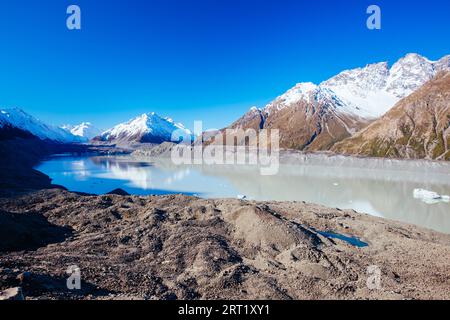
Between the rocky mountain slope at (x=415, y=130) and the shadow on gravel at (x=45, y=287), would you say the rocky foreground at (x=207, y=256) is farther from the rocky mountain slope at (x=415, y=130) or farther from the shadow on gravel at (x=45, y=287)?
the rocky mountain slope at (x=415, y=130)

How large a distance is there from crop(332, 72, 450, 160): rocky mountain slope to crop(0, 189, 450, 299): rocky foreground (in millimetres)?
102043

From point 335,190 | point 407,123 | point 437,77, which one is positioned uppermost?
point 437,77

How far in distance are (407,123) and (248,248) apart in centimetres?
13873

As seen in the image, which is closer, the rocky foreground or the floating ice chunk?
the rocky foreground

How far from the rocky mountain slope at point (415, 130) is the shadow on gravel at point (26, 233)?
378 ft

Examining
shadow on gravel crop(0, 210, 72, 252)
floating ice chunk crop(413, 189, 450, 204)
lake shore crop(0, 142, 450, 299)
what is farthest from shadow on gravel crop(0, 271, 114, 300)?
floating ice chunk crop(413, 189, 450, 204)

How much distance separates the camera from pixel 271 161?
116 metres

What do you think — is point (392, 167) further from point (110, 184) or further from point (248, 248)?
point (248, 248)

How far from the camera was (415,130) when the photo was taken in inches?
4882

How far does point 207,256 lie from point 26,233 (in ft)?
41.5

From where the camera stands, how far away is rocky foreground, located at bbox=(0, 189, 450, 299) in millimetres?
13109

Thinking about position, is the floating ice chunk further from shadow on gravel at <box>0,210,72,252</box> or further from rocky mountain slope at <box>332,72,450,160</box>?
rocky mountain slope at <box>332,72,450,160</box>

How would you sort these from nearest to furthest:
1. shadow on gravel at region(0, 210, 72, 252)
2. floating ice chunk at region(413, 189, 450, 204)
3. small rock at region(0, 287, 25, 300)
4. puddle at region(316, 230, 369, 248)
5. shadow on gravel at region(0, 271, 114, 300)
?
small rock at region(0, 287, 25, 300) → shadow on gravel at region(0, 271, 114, 300) → shadow on gravel at region(0, 210, 72, 252) → puddle at region(316, 230, 369, 248) → floating ice chunk at region(413, 189, 450, 204)
